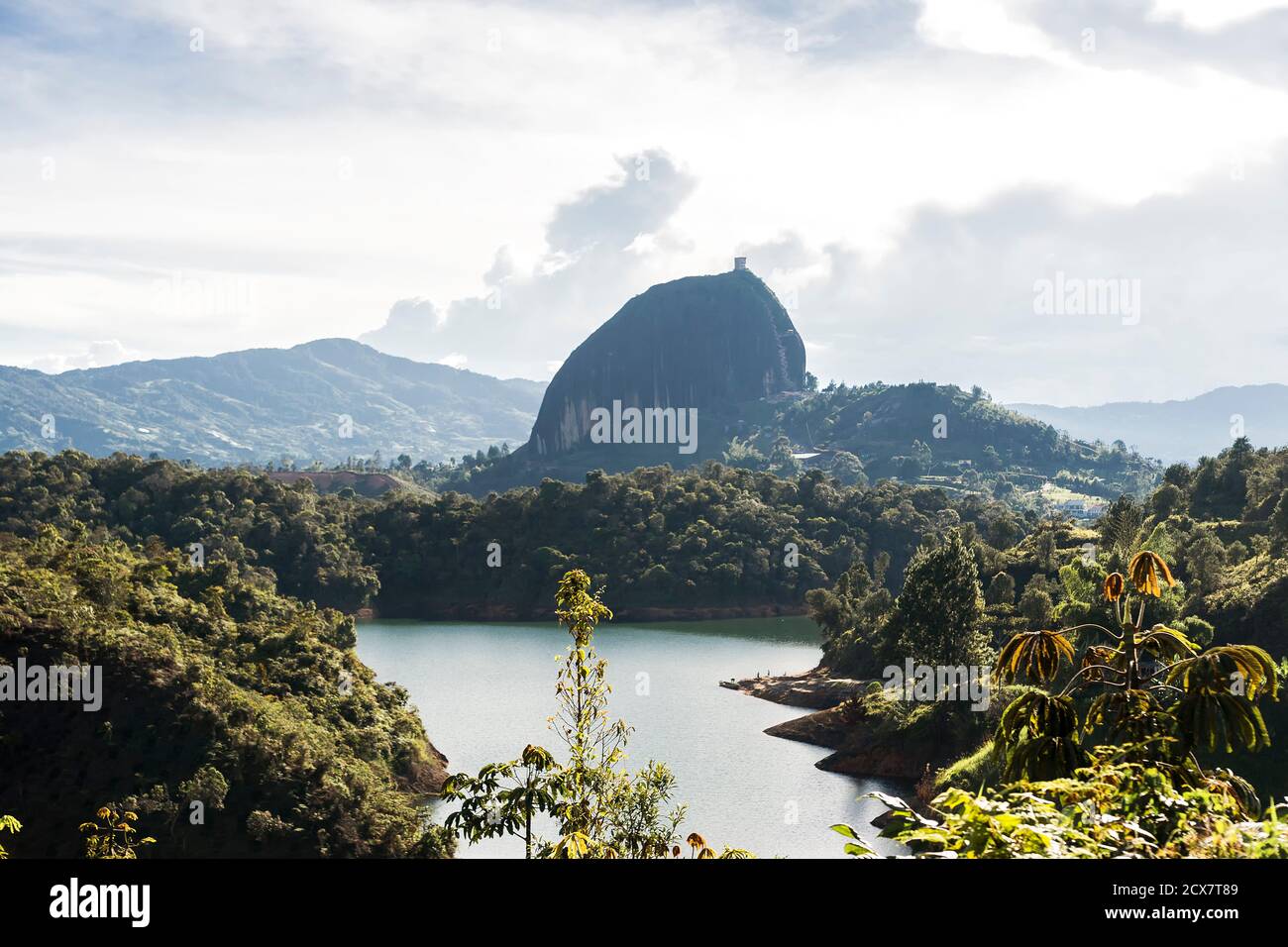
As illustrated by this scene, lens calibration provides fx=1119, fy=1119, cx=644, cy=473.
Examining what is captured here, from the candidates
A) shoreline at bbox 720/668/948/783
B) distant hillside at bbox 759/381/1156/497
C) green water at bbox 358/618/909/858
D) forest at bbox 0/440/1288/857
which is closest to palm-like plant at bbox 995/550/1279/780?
forest at bbox 0/440/1288/857

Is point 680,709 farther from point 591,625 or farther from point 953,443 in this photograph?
point 953,443

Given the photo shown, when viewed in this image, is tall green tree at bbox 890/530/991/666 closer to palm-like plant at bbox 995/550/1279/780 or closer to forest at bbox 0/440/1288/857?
forest at bbox 0/440/1288/857

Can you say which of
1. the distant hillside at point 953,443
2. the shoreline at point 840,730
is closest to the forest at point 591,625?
the shoreline at point 840,730

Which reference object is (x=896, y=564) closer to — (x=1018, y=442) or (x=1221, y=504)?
(x=1221, y=504)

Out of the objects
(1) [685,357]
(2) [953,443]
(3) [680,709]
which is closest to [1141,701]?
(3) [680,709]

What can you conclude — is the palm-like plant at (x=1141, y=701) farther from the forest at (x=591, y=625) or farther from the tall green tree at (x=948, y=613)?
the tall green tree at (x=948, y=613)
